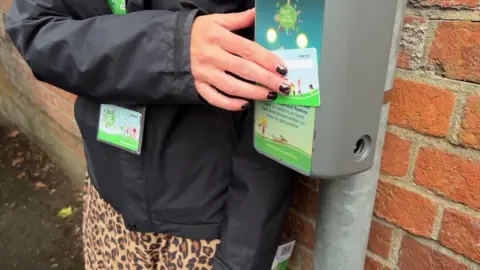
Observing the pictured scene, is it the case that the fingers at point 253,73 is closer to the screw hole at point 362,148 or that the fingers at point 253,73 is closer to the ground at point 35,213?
the screw hole at point 362,148

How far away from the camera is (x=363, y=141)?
0.62 metres

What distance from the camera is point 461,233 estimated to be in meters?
0.76

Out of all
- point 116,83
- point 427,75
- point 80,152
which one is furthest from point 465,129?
point 80,152

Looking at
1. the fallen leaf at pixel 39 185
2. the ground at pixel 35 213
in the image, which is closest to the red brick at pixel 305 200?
the ground at pixel 35 213

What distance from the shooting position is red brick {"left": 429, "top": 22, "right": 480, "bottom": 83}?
66 centimetres

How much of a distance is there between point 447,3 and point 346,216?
38 centimetres

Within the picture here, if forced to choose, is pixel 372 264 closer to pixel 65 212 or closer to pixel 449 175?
pixel 449 175

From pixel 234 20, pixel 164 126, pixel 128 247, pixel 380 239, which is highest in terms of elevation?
pixel 234 20

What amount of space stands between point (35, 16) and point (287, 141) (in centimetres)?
59

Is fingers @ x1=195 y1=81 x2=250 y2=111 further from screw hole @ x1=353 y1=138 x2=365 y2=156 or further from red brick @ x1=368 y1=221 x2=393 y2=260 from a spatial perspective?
red brick @ x1=368 y1=221 x2=393 y2=260

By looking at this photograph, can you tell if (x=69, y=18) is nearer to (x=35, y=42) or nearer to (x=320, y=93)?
(x=35, y=42)

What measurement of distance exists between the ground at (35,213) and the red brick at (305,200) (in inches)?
57.1

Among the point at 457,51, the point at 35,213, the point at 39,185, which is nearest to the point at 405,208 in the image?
the point at 457,51

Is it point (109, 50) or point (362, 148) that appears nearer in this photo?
point (362, 148)
